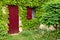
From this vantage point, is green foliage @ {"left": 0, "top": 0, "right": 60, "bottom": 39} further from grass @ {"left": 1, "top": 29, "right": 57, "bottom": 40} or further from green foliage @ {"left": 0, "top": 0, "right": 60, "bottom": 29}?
grass @ {"left": 1, "top": 29, "right": 57, "bottom": 40}

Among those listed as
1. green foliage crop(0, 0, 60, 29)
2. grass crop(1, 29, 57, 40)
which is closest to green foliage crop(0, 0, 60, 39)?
green foliage crop(0, 0, 60, 29)

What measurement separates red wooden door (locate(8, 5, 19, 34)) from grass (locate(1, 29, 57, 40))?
85 cm

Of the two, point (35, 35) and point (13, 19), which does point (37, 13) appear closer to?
point (13, 19)

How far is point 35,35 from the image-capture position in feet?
51.1

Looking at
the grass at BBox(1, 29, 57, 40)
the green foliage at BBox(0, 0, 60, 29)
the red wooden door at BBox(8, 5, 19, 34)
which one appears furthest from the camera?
the red wooden door at BBox(8, 5, 19, 34)

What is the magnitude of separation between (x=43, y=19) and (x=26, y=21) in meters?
2.72

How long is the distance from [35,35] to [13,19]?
2.10 m

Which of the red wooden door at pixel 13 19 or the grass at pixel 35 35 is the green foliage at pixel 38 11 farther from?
the grass at pixel 35 35

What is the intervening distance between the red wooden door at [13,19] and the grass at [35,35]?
2.78ft

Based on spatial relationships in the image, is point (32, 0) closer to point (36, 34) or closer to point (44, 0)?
point (44, 0)

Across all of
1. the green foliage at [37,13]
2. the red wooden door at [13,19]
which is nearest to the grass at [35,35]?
the green foliage at [37,13]

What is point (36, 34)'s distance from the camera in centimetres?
1584

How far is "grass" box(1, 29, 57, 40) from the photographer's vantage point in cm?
1486

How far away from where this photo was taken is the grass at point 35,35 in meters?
14.9
